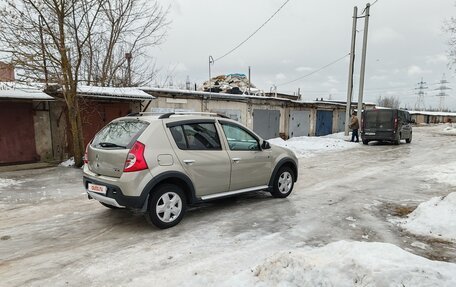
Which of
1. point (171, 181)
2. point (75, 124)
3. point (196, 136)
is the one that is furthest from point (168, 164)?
point (75, 124)

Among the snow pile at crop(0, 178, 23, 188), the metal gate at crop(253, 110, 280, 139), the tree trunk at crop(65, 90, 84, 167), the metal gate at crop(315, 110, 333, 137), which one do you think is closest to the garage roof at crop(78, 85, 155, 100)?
the tree trunk at crop(65, 90, 84, 167)

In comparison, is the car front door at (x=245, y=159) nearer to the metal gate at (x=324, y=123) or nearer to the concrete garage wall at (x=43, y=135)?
the concrete garage wall at (x=43, y=135)

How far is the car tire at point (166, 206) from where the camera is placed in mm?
4352

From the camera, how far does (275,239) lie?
13.6 ft

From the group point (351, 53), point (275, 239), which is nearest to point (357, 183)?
point (275, 239)

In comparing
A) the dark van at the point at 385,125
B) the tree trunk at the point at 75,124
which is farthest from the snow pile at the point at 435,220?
the dark van at the point at 385,125

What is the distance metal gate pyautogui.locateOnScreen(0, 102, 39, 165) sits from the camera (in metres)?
9.86

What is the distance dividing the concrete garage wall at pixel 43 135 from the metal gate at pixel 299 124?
44.1ft

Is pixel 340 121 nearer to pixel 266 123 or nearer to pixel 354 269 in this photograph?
pixel 266 123

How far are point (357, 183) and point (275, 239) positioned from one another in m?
4.50

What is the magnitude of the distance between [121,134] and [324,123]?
20393 mm

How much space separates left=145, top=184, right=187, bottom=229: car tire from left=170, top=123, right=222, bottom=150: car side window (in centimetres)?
66

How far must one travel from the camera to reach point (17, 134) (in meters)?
10.1

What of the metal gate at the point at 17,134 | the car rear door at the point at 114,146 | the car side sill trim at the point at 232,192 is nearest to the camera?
the car rear door at the point at 114,146
